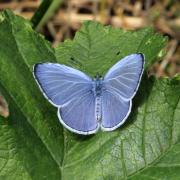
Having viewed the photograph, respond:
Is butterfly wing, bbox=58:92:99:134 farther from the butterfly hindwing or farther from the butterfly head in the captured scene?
the butterfly head

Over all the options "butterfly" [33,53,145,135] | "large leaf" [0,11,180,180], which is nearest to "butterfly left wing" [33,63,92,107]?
"butterfly" [33,53,145,135]

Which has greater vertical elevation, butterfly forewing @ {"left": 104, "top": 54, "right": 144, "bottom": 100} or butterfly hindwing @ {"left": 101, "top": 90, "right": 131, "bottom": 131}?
butterfly forewing @ {"left": 104, "top": 54, "right": 144, "bottom": 100}

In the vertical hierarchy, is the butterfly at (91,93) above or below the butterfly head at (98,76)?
→ above

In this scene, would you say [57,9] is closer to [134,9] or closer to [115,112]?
[134,9]

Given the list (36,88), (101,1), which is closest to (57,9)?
(101,1)

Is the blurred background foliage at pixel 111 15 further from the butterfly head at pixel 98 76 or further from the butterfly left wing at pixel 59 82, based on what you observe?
the butterfly left wing at pixel 59 82

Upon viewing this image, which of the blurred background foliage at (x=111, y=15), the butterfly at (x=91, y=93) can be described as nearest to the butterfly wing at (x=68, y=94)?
the butterfly at (x=91, y=93)
